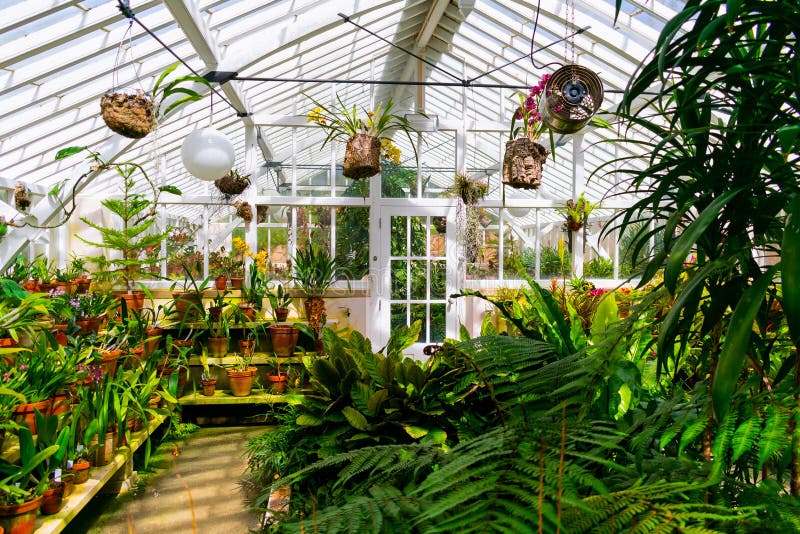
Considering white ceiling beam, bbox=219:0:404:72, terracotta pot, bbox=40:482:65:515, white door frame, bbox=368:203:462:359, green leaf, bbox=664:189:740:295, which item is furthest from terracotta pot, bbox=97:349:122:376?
white door frame, bbox=368:203:462:359

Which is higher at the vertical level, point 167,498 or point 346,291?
point 346,291

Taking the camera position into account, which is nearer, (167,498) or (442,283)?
(167,498)

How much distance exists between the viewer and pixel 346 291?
273 inches

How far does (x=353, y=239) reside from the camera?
23.7ft

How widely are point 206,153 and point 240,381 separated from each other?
63.8 inches

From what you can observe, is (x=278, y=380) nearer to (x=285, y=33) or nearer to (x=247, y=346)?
(x=247, y=346)

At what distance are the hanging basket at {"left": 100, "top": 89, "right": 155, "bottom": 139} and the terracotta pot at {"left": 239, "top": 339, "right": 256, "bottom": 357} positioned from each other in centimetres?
176

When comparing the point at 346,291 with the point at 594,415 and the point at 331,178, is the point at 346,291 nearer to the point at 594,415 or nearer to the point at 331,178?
the point at 331,178

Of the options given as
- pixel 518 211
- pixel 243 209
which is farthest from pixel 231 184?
pixel 518 211

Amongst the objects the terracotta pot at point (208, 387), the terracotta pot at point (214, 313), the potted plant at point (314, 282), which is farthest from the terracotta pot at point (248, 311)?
the terracotta pot at point (208, 387)

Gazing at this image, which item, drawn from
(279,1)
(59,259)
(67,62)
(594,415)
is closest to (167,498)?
(594,415)

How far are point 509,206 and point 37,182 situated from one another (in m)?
5.16

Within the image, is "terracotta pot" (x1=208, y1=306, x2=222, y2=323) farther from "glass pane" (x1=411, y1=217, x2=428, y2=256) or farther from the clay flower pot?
"glass pane" (x1=411, y1=217, x2=428, y2=256)

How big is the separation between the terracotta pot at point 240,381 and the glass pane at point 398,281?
305 cm
